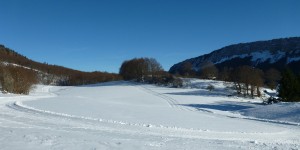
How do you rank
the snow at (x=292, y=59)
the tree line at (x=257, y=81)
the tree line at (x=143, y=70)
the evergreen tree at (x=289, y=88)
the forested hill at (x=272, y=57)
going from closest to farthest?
the evergreen tree at (x=289, y=88)
the tree line at (x=257, y=81)
the tree line at (x=143, y=70)
the snow at (x=292, y=59)
the forested hill at (x=272, y=57)

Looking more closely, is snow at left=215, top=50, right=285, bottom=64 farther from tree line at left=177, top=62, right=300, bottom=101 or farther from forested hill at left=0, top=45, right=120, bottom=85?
forested hill at left=0, top=45, right=120, bottom=85

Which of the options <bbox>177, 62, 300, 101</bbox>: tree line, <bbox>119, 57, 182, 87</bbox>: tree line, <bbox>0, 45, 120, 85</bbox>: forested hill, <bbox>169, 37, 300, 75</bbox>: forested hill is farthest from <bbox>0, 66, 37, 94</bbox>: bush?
<bbox>169, 37, 300, 75</bbox>: forested hill

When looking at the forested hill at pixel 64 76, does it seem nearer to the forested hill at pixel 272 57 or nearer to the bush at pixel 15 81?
the forested hill at pixel 272 57

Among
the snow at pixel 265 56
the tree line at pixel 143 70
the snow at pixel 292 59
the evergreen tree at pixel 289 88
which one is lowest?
the evergreen tree at pixel 289 88

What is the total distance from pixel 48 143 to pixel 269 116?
21743 mm

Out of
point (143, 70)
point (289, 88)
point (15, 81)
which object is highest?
point (143, 70)

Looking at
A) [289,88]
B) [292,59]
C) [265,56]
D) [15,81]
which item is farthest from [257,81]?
[265,56]

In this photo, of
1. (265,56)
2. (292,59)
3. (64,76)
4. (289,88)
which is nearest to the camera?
(289,88)

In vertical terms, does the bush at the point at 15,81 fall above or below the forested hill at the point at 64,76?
below

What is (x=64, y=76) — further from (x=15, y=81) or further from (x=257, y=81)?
(x=257, y=81)

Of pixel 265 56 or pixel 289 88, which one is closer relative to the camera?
pixel 289 88

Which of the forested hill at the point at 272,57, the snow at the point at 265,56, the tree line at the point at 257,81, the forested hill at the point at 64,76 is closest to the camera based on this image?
the tree line at the point at 257,81

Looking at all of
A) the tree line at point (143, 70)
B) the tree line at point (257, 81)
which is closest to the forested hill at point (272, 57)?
the tree line at point (143, 70)

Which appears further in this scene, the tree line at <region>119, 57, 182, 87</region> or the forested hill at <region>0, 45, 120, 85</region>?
the forested hill at <region>0, 45, 120, 85</region>
